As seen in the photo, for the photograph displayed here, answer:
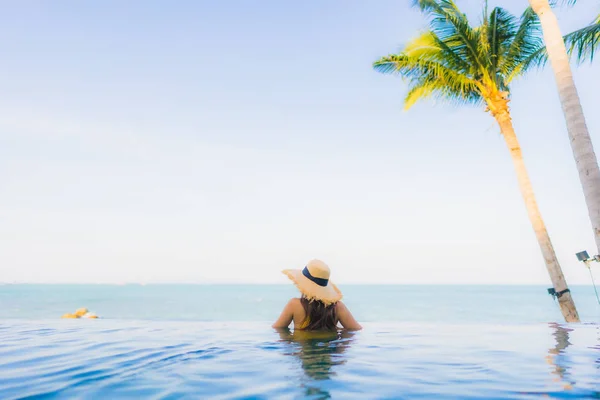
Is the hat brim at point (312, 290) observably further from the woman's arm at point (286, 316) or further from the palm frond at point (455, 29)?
the palm frond at point (455, 29)

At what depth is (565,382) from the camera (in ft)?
11.1

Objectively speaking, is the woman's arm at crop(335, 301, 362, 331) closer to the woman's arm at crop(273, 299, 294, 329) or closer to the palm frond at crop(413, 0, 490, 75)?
the woman's arm at crop(273, 299, 294, 329)

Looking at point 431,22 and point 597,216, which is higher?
point 431,22

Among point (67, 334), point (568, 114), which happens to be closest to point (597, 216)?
point (568, 114)

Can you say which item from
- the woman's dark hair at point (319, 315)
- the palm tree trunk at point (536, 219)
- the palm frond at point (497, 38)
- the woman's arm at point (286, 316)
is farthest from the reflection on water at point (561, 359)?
the palm frond at point (497, 38)

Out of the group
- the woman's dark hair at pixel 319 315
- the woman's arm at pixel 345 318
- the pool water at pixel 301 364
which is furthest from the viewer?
the woman's arm at pixel 345 318

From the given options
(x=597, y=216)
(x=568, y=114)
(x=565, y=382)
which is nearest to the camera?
(x=565, y=382)

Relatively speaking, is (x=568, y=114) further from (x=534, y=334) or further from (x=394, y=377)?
(x=394, y=377)

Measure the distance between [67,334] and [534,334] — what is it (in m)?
8.02

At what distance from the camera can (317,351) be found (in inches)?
197

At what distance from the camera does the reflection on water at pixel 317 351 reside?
3.58 meters

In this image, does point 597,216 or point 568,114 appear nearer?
point 597,216

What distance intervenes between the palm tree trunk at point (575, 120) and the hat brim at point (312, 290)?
4.89 meters

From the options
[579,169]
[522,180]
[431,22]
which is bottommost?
[579,169]
